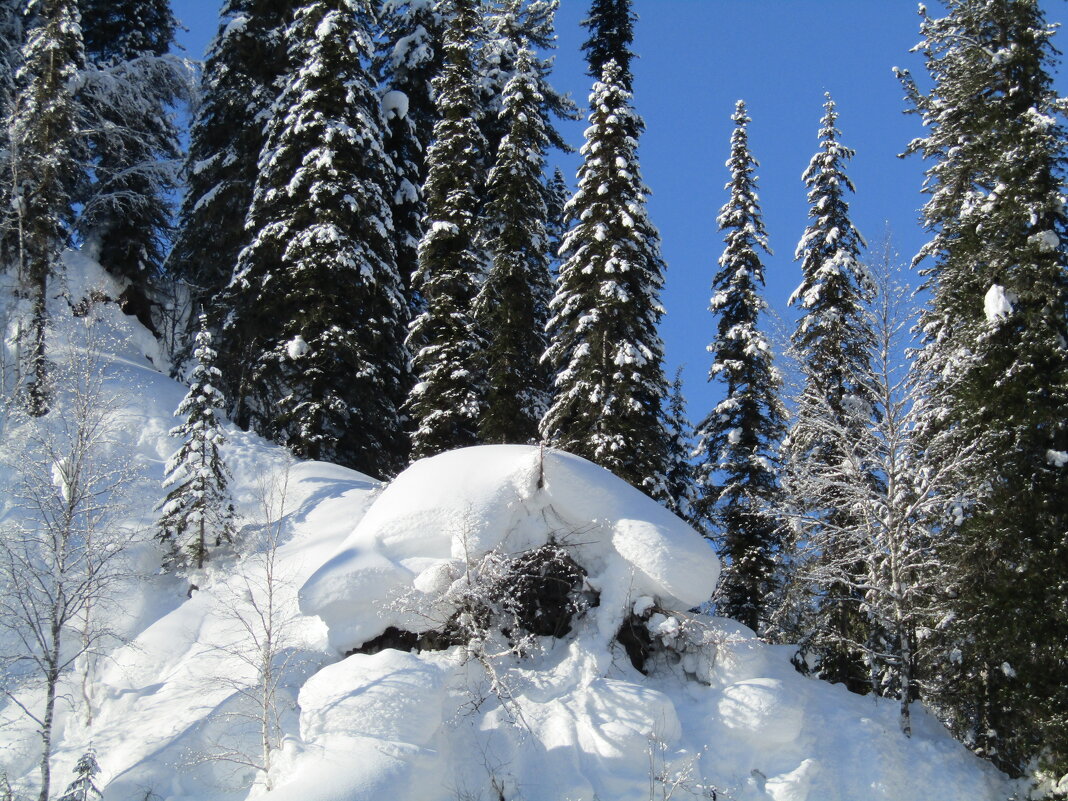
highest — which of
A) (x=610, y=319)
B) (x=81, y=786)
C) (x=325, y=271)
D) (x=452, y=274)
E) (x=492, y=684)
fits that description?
(x=452, y=274)

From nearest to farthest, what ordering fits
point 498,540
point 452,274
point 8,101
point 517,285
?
point 498,540
point 517,285
point 452,274
point 8,101

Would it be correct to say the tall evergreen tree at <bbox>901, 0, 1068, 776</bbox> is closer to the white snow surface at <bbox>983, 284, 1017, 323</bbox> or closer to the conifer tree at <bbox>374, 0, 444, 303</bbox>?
the white snow surface at <bbox>983, 284, 1017, 323</bbox>

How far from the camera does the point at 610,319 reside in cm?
2055

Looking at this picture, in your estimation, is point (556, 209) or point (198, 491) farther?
point (556, 209)

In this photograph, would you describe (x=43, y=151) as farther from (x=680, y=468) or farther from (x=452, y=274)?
(x=680, y=468)

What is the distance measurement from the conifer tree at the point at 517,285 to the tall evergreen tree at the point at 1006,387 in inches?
381

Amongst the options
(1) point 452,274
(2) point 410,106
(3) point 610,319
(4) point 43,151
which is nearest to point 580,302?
(3) point 610,319

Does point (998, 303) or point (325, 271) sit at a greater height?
point (325, 271)

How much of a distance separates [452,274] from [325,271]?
130 inches

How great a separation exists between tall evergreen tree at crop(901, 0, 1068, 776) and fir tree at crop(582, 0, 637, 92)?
14.8 m

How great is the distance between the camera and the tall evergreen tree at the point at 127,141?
90.6ft

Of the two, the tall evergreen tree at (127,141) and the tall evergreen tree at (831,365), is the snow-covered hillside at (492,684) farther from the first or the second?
the tall evergreen tree at (127,141)

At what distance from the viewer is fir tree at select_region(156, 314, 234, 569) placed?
1800 cm

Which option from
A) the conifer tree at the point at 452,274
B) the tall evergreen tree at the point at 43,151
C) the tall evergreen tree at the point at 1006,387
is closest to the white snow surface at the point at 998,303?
the tall evergreen tree at the point at 1006,387
